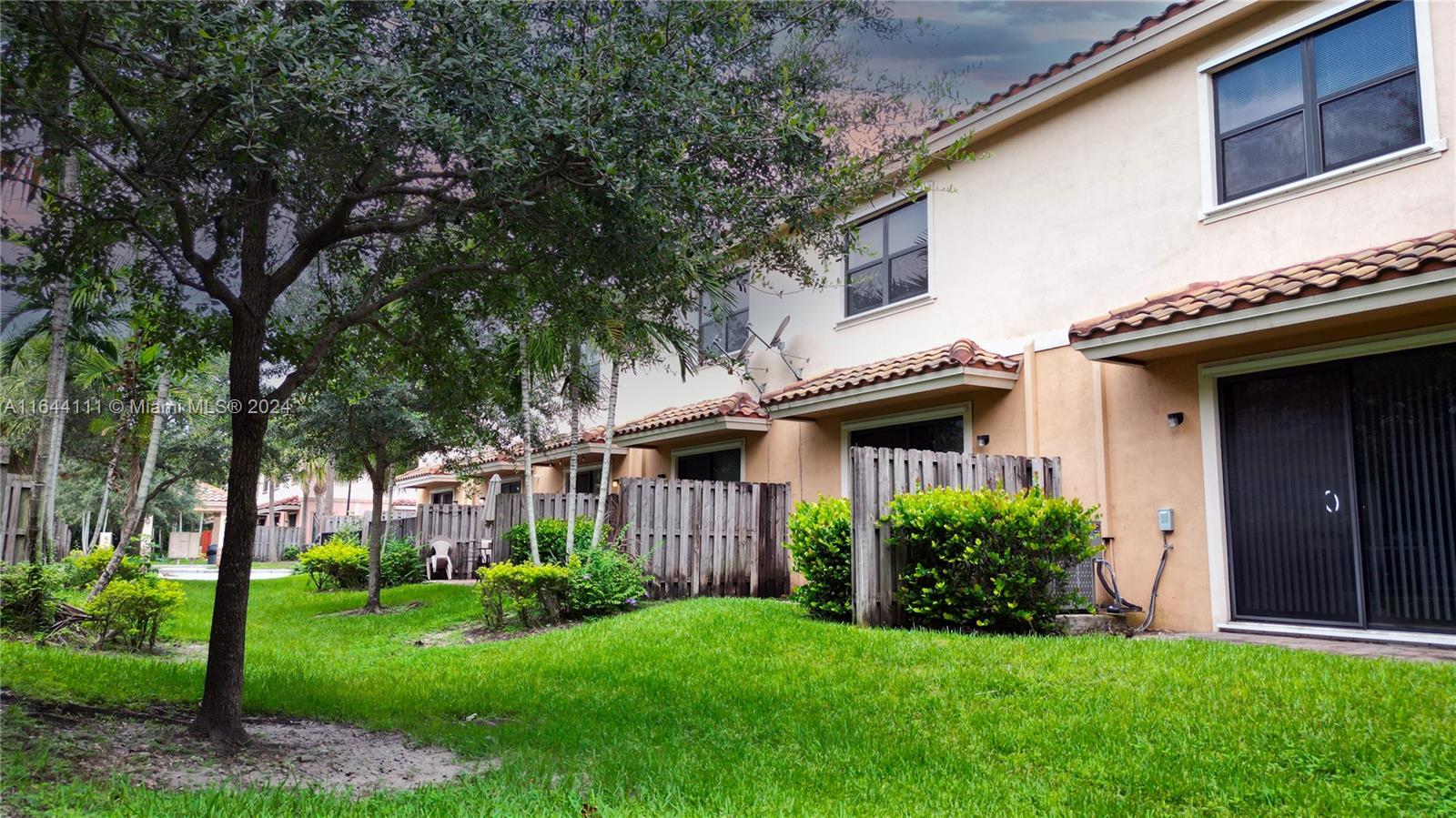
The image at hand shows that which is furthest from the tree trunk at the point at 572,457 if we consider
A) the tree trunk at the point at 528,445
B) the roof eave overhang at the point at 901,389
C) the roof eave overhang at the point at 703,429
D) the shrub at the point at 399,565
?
the shrub at the point at 399,565

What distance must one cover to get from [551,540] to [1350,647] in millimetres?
10128

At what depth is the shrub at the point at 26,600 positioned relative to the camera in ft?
30.3

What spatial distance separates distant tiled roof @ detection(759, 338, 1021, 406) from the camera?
1080cm

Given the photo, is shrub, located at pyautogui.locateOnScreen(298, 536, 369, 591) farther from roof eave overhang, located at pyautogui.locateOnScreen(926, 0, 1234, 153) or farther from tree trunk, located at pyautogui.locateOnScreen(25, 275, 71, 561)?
roof eave overhang, located at pyautogui.locateOnScreen(926, 0, 1234, 153)

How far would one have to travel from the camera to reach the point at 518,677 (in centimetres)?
786

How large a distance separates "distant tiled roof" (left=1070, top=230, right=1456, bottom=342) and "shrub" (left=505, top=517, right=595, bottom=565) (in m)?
7.58

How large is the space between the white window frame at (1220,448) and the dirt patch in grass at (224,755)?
693 cm

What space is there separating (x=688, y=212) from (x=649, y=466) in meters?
13.5

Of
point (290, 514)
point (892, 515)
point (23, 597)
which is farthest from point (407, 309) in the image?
point (290, 514)

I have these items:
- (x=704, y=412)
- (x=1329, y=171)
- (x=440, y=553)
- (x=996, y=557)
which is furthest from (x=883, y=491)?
(x=440, y=553)

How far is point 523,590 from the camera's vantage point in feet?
36.8

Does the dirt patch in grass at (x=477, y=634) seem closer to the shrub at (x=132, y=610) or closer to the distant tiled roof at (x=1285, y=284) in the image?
the shrub at (x=132, y=610)

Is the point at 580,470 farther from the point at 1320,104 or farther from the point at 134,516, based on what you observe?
the point at 1320,104

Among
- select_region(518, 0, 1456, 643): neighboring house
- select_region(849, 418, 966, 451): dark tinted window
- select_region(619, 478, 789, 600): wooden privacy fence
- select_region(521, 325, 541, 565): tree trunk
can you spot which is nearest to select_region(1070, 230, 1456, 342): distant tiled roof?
select_region(518, 0, 1456, 643): neighboring house
